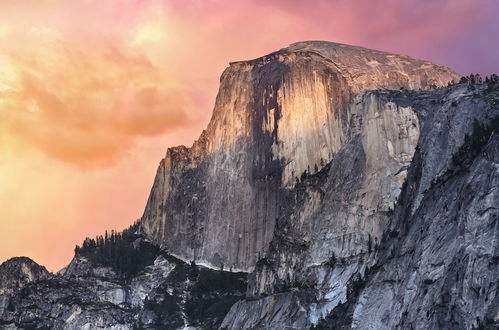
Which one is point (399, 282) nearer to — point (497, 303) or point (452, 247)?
point (452, 247)

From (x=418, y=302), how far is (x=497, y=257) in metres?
18.9

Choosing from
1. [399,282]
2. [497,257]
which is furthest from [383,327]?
[497,257]

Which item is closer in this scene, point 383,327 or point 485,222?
point 485,222

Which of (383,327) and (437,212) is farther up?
(437,212)

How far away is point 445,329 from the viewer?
17412cm

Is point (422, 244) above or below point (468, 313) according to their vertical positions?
above

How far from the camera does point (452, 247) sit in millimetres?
182500

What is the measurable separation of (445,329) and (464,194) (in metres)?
23.6

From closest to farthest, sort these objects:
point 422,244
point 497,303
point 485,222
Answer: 1. point 497,303
2. point 485,222
3. point 422,244

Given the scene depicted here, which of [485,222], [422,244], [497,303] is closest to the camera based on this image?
[497,303]

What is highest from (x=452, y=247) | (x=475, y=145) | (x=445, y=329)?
(x=475, y=145)

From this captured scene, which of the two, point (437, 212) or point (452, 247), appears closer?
point (452, 247)

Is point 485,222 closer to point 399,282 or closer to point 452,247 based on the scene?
point 452,247

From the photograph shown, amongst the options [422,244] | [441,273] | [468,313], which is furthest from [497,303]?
[422,244]
